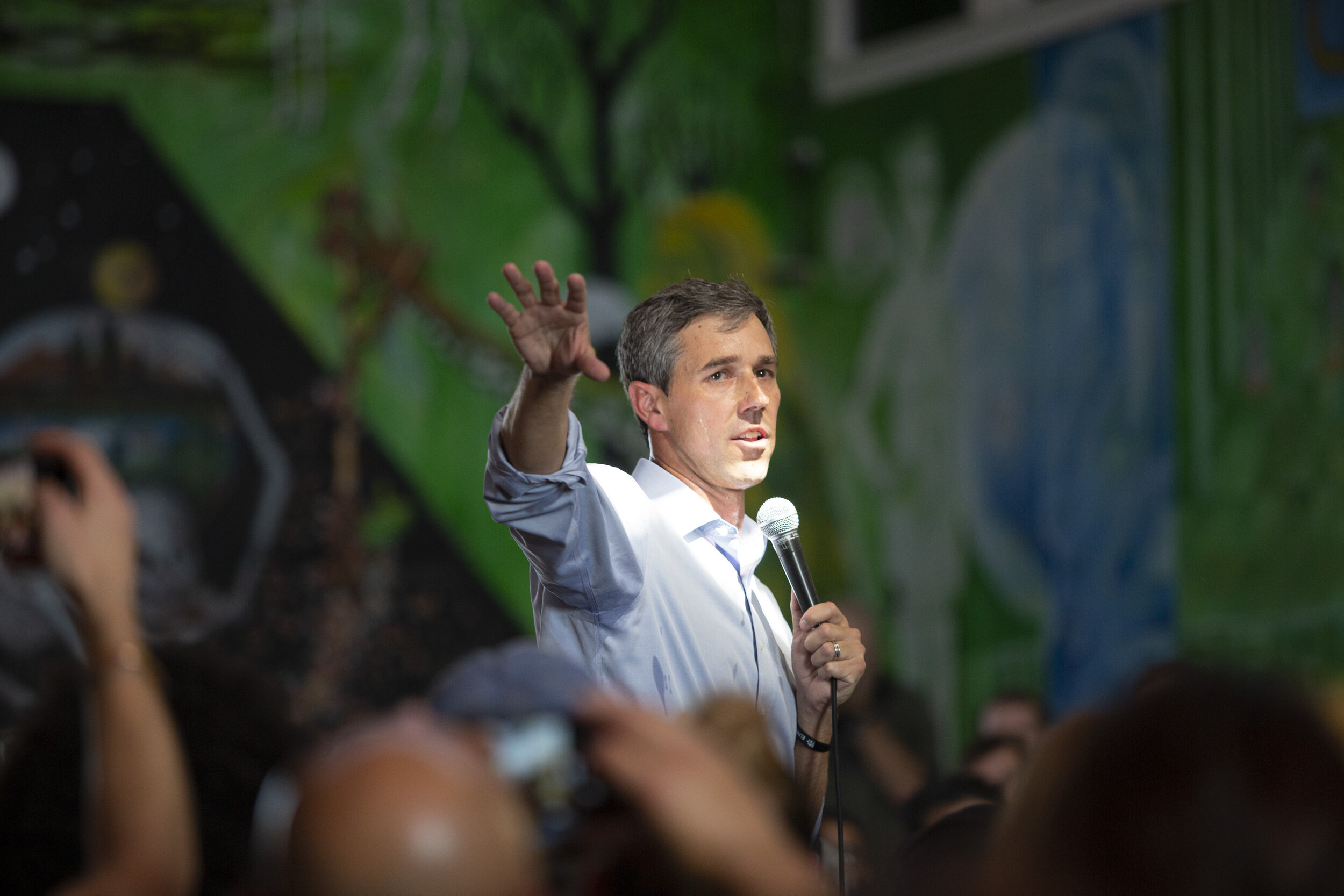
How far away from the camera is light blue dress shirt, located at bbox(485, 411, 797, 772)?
1878 mm

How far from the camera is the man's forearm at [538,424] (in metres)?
1.79

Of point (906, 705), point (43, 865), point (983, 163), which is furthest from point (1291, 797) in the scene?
point (983, 163)

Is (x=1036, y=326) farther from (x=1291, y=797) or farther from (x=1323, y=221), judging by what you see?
(x=1291, y=797)

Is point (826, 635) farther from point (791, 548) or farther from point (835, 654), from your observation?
point (791, 548)

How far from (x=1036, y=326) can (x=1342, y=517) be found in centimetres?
169

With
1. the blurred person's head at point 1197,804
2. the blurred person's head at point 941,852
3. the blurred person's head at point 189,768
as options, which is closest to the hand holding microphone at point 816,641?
the blurred person's head at point 941,852

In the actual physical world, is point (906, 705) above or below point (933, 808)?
below

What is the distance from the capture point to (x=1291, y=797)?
31.8 inches

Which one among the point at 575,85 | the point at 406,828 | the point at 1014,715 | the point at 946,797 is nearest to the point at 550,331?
the point at 406,828

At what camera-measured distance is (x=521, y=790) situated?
34.7 inches

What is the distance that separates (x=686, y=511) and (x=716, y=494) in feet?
0.27

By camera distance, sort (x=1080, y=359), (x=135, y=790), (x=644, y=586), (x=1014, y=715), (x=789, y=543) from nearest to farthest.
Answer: (x=135, y=790)
(x=644, y=586)
(x=789, y=543)
(x=1014, y=715)
(x=1080, y=359)

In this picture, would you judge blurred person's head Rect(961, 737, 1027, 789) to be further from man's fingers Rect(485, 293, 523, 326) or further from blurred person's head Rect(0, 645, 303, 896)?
blurred person's head Rect(0, 645, 303, 896)

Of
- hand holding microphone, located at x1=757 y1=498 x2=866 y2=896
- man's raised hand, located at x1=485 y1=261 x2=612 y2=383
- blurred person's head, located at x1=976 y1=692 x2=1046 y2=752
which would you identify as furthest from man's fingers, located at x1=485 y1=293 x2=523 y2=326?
blurred person's head, located at x1=976 y1=692 x2=1046 y2=752
